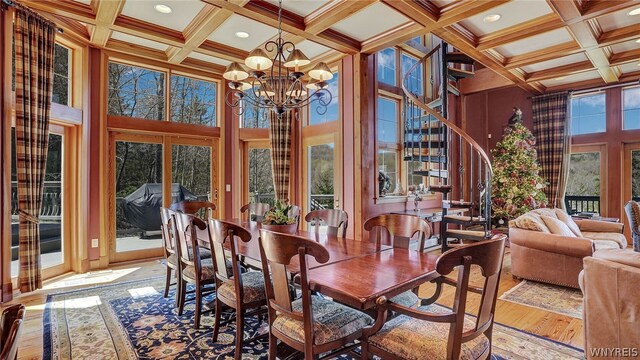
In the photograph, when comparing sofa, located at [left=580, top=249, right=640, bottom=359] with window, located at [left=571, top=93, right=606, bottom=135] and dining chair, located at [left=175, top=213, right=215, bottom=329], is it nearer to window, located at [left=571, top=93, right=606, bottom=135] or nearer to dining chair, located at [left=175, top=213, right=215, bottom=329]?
dining chair, located at [left=175, top=213, right=215, bottom=329]

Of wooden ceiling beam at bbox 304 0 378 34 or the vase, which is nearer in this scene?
the vase

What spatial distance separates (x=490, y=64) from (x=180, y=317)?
17.9 feet

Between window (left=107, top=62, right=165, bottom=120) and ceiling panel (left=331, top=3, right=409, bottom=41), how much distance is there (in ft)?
9.69

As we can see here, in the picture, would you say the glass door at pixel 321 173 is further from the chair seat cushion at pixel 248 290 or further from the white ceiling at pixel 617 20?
the white ceiling at pixel 617 20

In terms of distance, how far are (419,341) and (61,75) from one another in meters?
5.11

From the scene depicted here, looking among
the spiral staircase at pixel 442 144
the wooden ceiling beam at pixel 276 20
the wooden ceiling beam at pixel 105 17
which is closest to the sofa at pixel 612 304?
the spiral staircase at pixel 442 144

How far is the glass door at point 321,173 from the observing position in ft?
17.1

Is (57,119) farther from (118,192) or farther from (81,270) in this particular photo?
(81,270)

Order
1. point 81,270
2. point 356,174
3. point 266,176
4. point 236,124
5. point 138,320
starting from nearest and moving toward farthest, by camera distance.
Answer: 1. point 138,320
2. point 81,270
3. point 356,174
4. point 236,124
5. point 266,176

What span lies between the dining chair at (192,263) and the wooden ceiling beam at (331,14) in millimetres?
2564

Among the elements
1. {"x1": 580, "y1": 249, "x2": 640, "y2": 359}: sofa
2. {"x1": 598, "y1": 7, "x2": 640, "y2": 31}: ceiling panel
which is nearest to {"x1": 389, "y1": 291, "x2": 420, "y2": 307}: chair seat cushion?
{"x1": 580, "y1": 249, "x2": 640, "y2": 359}: sofa

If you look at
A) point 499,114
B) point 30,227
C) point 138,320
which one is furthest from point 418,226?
point 499,114

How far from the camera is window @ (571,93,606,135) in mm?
6625

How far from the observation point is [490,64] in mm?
5156
